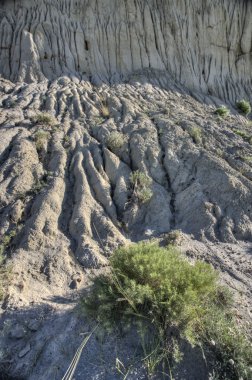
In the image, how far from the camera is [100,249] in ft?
24.7

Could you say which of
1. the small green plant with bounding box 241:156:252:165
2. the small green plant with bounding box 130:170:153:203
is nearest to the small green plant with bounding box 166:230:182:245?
the small green plant with bounding box 130:170:153:203

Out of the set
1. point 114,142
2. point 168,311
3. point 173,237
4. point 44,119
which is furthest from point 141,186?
point 168,311

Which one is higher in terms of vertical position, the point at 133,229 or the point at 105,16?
the point at 105,16

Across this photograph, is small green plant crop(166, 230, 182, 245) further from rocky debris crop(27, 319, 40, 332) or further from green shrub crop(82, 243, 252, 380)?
rocky debris crop(27, 319, 40, 332)

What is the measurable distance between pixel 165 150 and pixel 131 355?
22.3ft

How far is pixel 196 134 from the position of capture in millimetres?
11148

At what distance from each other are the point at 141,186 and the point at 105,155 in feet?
5.38

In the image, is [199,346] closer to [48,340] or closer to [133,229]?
[48,340]

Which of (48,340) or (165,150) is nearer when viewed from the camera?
(48,340)

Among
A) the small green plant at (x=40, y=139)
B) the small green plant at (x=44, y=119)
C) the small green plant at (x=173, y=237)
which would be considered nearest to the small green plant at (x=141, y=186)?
the small green plant at (x=173, y=237)

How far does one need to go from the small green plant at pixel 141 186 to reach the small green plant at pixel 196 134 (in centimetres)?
254

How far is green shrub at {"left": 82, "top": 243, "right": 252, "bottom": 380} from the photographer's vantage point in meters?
Answer: 4.75

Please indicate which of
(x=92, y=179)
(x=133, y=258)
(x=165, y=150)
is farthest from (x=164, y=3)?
(x=133, y=258)

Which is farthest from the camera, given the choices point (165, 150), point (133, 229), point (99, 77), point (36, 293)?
point (99, 77)
